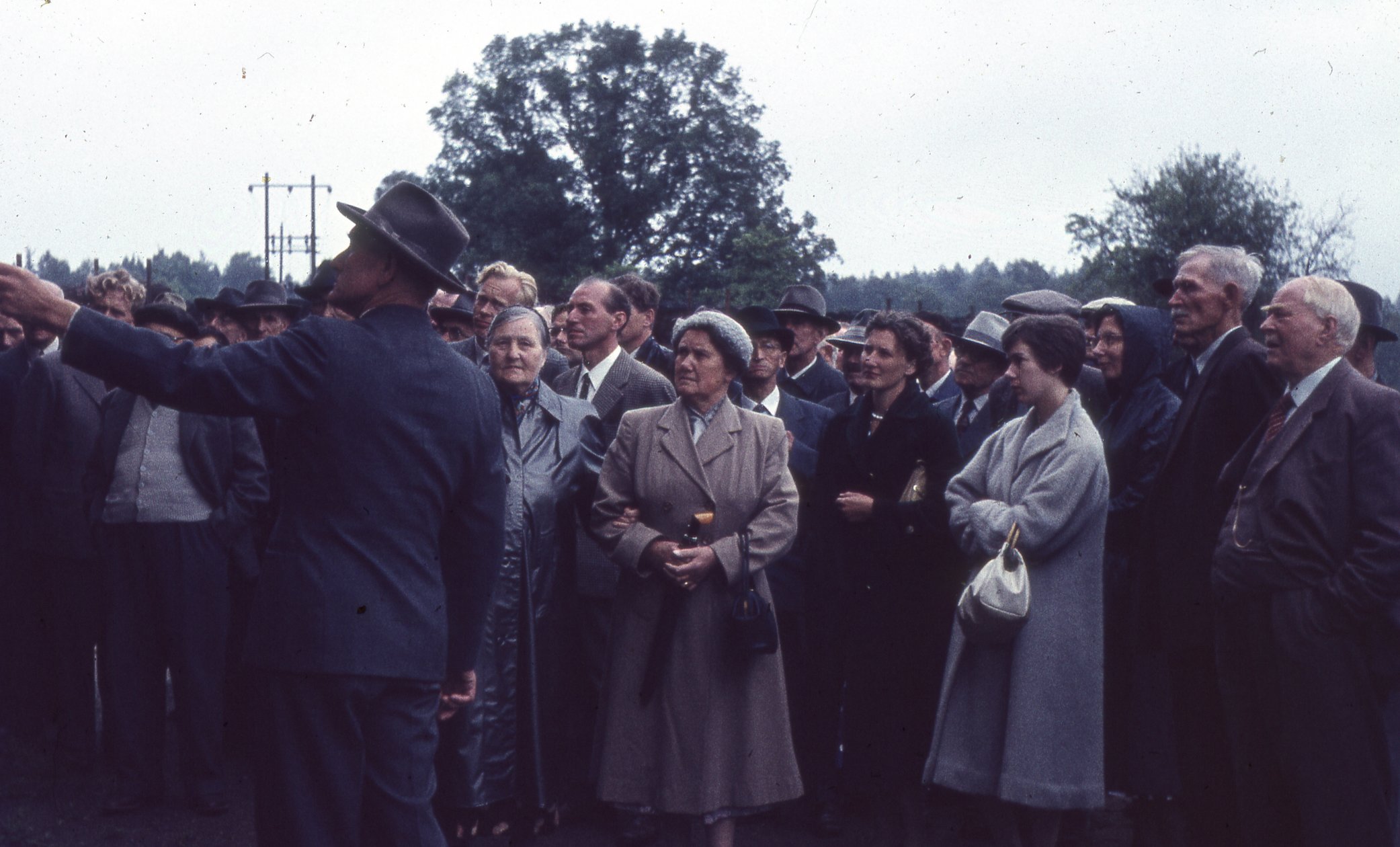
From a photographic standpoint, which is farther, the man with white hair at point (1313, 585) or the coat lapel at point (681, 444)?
the coat lapel at point (681, 444)

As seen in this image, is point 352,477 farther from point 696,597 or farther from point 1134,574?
point 1134,574

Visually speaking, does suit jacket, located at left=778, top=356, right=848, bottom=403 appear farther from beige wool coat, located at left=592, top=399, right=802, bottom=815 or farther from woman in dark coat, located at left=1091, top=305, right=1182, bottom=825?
beige wool coat, located at left=592, top=399, right=802, bottom=815

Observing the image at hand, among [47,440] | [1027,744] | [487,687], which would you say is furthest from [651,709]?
[47,440]

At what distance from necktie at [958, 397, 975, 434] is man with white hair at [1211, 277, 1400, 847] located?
271 centimetres

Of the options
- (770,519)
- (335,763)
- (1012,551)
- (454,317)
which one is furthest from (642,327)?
(335,763)

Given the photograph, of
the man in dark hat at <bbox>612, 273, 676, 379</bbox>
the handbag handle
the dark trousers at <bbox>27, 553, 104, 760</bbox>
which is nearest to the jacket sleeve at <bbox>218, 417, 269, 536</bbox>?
the dark trousers at <bbox>27, 553, 104, 760</bbox>

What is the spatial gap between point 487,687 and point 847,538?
6.11 feet

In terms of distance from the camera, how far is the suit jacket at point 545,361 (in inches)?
276

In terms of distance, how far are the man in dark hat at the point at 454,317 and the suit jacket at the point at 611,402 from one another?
1474mm

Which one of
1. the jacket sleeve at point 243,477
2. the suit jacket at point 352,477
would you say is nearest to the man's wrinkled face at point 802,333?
the jacket sleeve at point 243,477

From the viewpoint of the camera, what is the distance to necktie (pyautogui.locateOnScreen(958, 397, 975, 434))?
25.2 ft

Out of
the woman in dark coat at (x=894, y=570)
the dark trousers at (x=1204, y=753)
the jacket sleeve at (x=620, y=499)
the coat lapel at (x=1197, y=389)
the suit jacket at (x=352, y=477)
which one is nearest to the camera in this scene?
the suit jacket at (x=352, y=477)

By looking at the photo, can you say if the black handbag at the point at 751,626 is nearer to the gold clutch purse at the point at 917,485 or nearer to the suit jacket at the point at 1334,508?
the gold clutch purse at the point at 917,485

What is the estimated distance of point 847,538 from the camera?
656cm
